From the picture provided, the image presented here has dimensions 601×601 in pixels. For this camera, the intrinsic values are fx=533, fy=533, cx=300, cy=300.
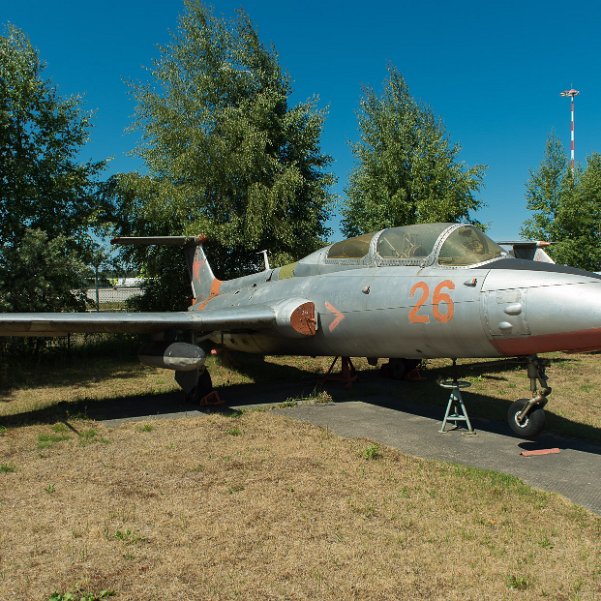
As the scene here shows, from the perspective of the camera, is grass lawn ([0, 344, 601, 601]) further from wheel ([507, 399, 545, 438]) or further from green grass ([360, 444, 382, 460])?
wheel ([507, 399, 545, 438])

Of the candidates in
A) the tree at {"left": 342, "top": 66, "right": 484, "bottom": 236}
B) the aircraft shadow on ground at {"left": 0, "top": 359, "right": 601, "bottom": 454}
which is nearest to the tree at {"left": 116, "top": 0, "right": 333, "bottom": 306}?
the tree at {"left": 342, "top": 66, "right": 484, "bottom": 236}

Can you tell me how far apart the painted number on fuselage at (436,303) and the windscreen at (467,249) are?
41cm

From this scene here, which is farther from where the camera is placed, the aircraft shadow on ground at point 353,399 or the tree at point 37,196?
the tree at point 37,196

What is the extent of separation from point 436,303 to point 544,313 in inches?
54.0

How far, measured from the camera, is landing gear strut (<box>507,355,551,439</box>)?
645 cm

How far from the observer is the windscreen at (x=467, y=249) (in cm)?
697

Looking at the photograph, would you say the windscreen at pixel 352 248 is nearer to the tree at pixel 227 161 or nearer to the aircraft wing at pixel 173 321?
the aircraft wing at pixel 173 321

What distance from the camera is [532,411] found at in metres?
6.51

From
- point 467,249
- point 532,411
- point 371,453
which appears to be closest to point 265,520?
point 371,453

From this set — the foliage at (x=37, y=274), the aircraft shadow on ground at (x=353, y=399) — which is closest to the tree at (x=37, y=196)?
the foliage at (x=37, y=274)

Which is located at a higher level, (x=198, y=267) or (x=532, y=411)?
(x=198, y=267)

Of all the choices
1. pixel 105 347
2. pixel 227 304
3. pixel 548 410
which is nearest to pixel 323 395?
pixel 227 304

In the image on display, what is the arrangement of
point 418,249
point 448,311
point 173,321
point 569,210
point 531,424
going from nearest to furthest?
point 531,424
point 448,311
point 418,249
point 173,321
point 569,210

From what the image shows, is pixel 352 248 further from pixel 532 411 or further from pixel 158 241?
pixel 158 241
